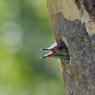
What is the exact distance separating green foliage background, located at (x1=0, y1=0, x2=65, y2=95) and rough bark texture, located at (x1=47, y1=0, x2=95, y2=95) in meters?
5.36

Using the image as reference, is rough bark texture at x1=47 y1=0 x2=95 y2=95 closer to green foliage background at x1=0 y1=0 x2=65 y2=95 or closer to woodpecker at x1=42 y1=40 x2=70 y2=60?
woodpecker at x1=42 y1=40 x2=70 y2=60

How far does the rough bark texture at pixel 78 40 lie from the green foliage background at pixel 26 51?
211 inches

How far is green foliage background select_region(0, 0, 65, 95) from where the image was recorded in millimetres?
8078

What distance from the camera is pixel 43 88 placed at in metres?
8.27

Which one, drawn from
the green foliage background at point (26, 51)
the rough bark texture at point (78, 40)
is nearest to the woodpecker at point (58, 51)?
the rough bark texture at point (78, 40)

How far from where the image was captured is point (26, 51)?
8.48 m

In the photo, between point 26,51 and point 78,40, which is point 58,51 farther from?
point 26,51

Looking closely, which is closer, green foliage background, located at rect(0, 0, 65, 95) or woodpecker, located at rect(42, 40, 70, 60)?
woodpecker, located at rect(42, 40, 70, 60)

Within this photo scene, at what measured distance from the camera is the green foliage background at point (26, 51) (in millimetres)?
8078

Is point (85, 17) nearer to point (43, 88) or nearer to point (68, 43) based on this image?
point (68, 43)

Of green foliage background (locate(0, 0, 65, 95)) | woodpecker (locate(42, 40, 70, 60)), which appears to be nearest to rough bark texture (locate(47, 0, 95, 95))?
woodpecker (locate(42, 40, 70, 60))

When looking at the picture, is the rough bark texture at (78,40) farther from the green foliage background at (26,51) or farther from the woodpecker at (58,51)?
the green foliage background at (26,51)

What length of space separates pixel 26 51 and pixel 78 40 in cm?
617

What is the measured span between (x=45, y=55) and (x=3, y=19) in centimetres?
659
